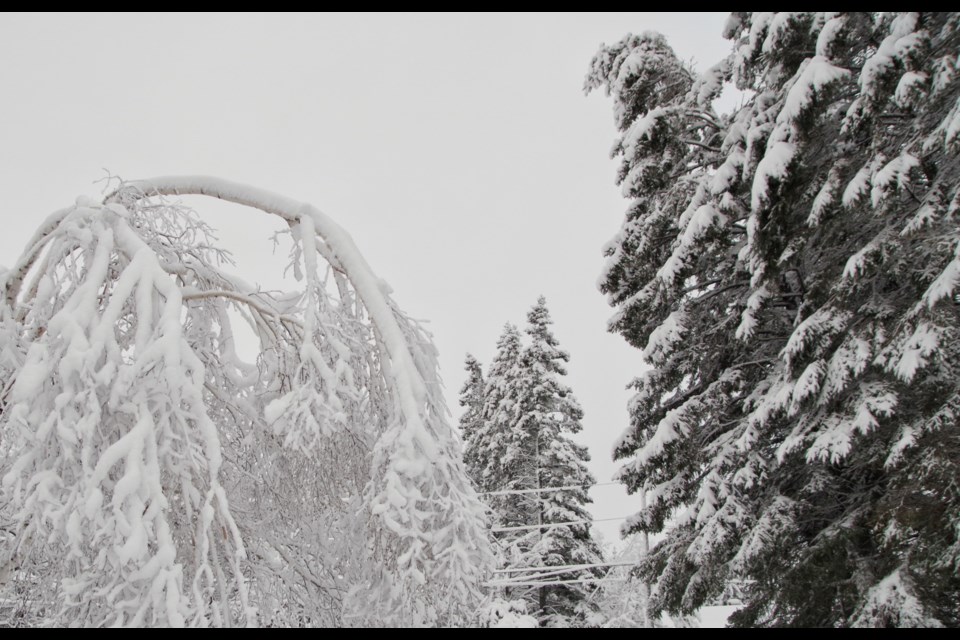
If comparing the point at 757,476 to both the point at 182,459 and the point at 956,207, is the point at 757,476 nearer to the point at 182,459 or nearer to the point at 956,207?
the point at 956,207

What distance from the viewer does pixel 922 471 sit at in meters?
6.15

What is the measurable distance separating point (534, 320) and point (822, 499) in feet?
46.4

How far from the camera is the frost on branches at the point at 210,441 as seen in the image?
271cm

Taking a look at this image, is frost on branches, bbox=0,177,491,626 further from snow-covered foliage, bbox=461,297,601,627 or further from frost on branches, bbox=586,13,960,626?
snow-covered foliage, bbox=461,297,601,627

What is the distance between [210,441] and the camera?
2900mm

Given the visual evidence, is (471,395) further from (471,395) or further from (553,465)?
(553,465)

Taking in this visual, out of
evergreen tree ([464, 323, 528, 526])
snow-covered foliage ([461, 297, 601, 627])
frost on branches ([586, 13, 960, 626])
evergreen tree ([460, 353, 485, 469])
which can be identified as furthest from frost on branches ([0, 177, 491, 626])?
evergreen tree ([460, 353, 485, 469])

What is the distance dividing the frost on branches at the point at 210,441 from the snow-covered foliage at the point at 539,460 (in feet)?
51.3

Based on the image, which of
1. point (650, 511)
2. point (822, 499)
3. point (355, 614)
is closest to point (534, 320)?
point (650, 511)

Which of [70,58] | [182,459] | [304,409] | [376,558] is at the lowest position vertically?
[376,558]

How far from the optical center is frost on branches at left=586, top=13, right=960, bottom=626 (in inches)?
252

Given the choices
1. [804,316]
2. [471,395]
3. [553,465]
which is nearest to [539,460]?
[553,465]

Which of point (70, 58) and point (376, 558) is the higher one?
point (70, 58)

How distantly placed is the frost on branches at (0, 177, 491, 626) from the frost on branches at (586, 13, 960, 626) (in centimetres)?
535
